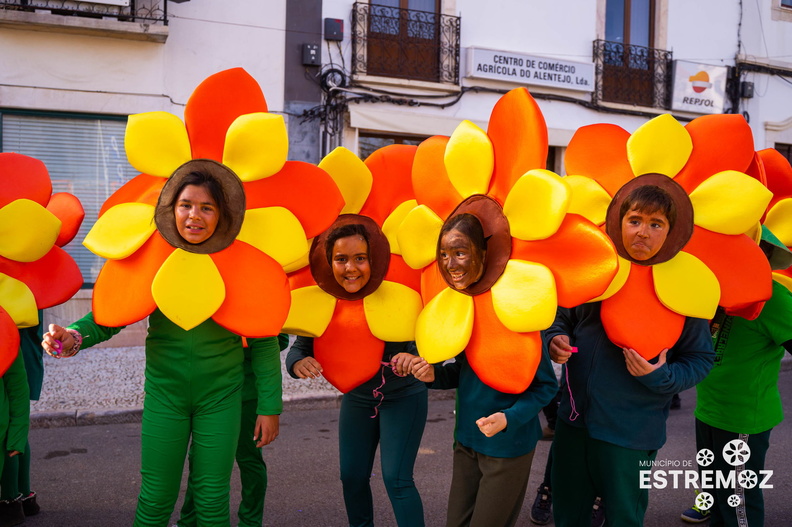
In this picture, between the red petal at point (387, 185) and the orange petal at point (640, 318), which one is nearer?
the orange petal at point (640, 318)

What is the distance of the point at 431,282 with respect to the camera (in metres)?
2.63

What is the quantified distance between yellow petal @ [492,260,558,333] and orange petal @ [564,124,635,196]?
58cm

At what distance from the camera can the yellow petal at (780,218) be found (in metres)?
3.14

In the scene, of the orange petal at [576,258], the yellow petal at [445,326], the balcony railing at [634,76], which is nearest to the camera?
Result: the orange petal at [576,258]

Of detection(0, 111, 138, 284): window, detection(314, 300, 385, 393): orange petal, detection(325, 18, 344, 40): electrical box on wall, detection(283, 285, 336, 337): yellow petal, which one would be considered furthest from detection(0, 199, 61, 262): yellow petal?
detection(325, 18, 344, 40): electrical box on wall

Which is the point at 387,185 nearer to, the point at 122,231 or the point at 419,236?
the point at 419,236

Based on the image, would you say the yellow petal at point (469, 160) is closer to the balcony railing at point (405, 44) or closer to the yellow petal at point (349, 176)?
the yellow petal at point (349, 176)

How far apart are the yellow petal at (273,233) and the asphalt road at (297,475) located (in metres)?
1.69

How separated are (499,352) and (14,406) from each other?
6.85 ft

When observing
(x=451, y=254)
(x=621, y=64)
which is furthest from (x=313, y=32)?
(x=451, y=254)

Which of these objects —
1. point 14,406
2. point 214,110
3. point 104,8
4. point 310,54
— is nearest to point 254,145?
point 214,110

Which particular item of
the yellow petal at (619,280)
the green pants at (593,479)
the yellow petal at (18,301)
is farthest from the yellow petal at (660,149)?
the yellow petal at (18,301)

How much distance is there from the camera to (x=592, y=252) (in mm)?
2203

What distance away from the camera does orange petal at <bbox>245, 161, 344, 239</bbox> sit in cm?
263
